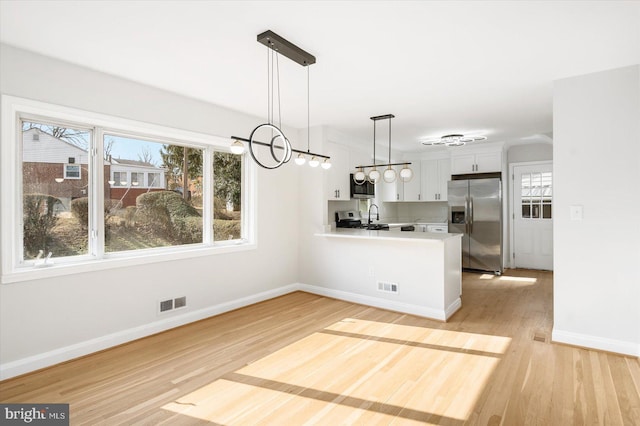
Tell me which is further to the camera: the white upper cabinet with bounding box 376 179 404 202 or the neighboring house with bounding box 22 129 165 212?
the white upper cabinet with bounding box 376 179 404 202

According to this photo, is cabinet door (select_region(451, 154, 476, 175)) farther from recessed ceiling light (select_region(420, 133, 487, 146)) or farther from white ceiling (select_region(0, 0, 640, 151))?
white ceiling (select_region(0, 0, 640, 151))

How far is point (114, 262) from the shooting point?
3189mm

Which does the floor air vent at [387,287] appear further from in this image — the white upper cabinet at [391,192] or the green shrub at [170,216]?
the white upper cabinet at [391,192]

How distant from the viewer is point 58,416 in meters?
2.15

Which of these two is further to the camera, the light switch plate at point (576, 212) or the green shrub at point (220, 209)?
the green shrub at point (220, 209)

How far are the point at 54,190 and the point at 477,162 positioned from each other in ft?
22.0

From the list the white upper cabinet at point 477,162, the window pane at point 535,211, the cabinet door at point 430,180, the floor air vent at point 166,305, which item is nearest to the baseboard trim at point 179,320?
the floor air vent at point 166,305

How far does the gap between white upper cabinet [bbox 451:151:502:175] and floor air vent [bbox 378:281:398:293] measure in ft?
12.1

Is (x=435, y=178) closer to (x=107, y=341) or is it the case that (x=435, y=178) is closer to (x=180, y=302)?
(x=180, y=302)

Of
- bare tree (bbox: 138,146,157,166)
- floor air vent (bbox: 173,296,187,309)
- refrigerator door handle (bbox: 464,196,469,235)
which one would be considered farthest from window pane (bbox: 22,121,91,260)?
refrigerator door handle (bbox: 464,196,469,235)

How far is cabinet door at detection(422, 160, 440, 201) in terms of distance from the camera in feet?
24.5

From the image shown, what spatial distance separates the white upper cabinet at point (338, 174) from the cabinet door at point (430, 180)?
8.57 ft

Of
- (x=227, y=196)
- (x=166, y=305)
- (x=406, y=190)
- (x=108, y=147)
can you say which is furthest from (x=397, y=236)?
(x=406, y=190)

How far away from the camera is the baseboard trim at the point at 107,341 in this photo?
2.64m
